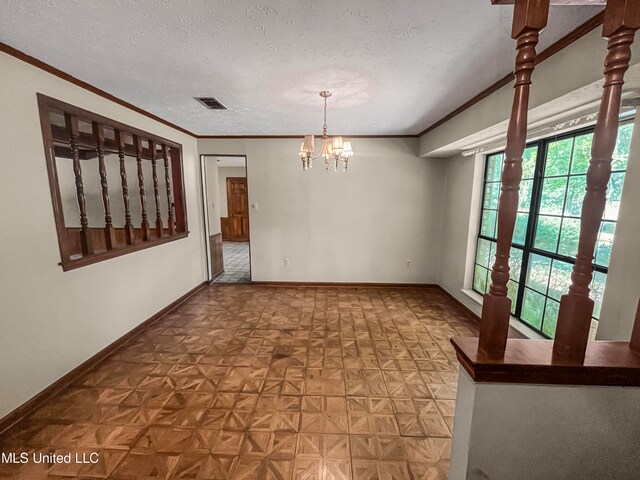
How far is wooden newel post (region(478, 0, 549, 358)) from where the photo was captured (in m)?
0.70

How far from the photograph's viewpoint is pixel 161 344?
2.63 metres

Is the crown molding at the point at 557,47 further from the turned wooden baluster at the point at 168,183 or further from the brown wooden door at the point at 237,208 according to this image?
the brown wooden door at the point at 237,208

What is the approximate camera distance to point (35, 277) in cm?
181

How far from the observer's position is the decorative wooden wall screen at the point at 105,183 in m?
2.03

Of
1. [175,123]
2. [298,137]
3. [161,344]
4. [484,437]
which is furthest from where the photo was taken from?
[298,137]

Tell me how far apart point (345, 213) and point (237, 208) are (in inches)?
209

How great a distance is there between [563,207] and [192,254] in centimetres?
452

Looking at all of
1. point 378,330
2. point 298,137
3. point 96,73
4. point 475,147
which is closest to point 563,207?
point 475,147

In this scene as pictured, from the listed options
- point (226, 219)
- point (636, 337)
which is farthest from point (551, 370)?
point (226, 219)

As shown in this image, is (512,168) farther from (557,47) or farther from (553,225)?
(553,225)

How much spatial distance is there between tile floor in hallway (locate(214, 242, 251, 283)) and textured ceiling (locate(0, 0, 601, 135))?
298cm

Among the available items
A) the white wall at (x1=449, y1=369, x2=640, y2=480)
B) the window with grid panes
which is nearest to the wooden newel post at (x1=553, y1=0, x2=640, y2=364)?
the white wall at (x1=449, y1=369, x2=640, y2=480)

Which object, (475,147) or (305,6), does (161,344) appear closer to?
(305,6)

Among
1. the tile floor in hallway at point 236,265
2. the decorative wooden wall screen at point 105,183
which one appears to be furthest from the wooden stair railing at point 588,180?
the tile floor in hallway at point 236,265
